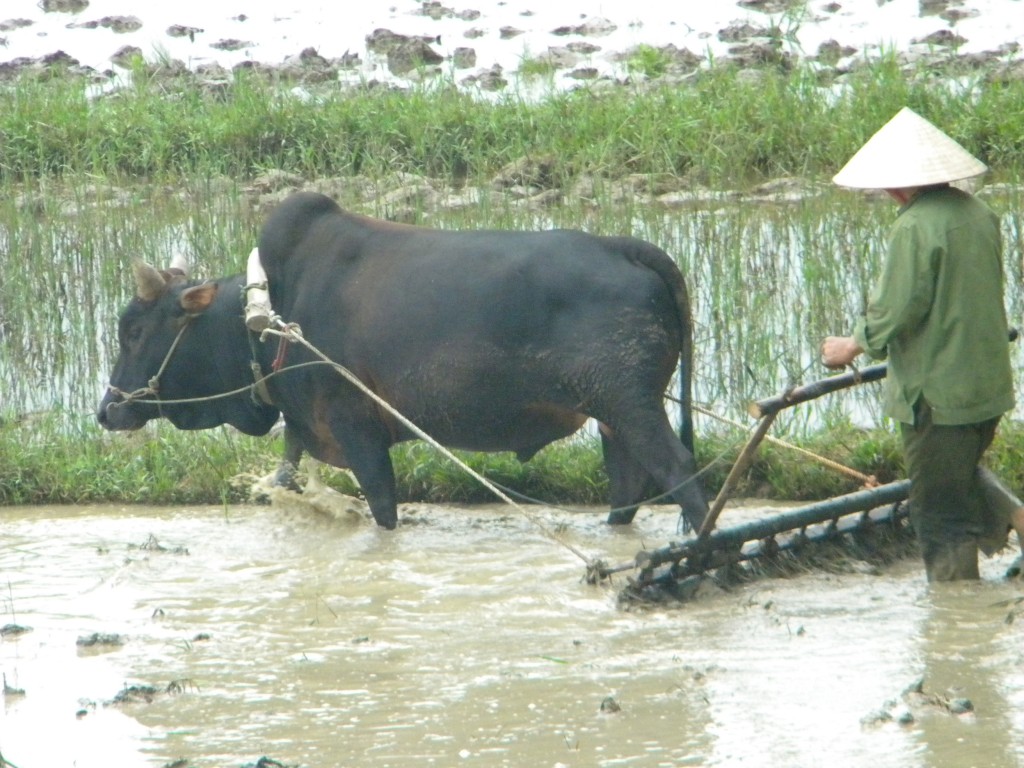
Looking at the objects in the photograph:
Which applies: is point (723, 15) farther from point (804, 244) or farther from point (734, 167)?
point (804, 244)

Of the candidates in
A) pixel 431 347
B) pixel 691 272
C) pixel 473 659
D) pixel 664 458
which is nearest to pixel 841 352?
pixel 664 458

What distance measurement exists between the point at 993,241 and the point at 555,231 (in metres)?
1.75

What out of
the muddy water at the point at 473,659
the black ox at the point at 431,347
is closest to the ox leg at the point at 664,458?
the black ox at the point at 431,347

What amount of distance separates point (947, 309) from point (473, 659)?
6.03 feet

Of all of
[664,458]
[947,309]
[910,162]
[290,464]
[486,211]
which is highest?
[910,162]

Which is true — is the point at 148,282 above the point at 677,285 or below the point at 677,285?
below

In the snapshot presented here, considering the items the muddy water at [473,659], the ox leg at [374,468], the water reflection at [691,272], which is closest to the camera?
the muddy water at [473,659]

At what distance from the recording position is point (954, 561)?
5340 mm

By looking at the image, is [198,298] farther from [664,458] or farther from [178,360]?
[664,458]

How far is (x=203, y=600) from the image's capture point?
19.0ft

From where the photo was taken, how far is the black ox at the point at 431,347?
5.98m

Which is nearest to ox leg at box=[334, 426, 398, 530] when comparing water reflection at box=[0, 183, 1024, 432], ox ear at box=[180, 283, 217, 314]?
ox ear at box=[180, 283, 217, 314]

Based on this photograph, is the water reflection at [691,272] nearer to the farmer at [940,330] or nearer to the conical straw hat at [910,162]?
the farmer at [940,330]

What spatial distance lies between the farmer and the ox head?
286cm
